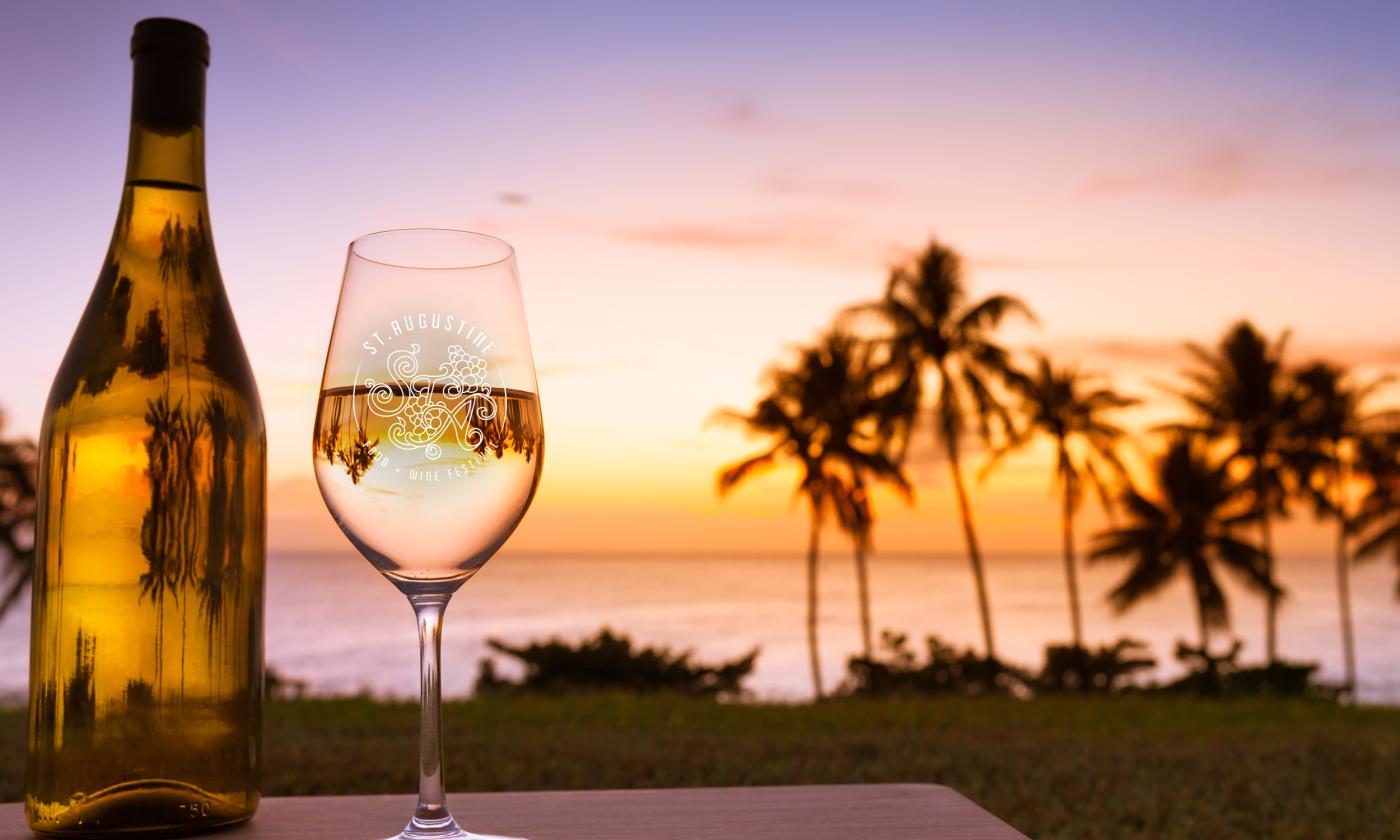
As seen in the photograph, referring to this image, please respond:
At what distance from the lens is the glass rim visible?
1.00m

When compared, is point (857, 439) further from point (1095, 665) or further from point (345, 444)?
point (345, 444)

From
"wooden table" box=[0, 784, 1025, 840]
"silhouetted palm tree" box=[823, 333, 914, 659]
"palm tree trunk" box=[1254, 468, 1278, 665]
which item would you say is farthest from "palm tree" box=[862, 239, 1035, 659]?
"wooden table" box=[0, 784, 1025, 840]

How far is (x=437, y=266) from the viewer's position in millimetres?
1005

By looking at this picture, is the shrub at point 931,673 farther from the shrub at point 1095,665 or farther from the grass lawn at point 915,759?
the grass lawn at point 915,759

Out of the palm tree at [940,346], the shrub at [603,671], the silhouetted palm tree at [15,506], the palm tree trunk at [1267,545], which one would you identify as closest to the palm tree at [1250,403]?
the palm tree trunk at [1267,545]

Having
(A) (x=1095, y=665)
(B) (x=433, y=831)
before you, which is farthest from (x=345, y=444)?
(A) (x=1095, y=665)

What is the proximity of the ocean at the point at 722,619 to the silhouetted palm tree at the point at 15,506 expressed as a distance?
3.46m

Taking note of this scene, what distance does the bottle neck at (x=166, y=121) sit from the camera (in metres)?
1.15

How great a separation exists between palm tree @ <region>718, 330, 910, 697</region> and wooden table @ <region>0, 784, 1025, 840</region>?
32.9 m

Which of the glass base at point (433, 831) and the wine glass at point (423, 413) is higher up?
the wine glass at point (423, 413)

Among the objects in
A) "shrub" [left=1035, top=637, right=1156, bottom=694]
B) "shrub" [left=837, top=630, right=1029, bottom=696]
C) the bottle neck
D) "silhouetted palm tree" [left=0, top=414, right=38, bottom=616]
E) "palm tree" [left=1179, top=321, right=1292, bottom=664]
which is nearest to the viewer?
the bottle neck

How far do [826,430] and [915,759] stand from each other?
2889 centimetres

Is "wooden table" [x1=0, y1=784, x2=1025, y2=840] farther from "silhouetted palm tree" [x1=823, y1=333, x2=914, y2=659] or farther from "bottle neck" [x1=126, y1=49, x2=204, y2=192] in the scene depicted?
"silhouetted palm tree" [x1=823, y1=333, x2=914, y2=659]

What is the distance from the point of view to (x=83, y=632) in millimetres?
1049
